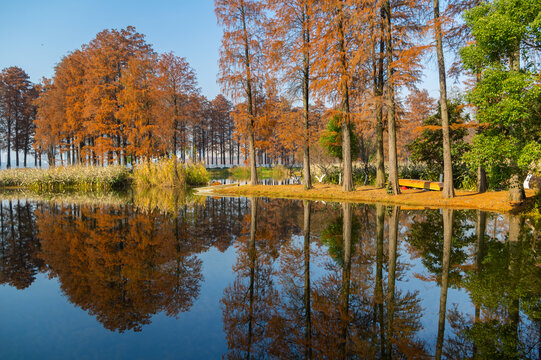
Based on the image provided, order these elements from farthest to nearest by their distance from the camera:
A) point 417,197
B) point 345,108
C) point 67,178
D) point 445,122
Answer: point 67,178 < point 345,108 < point 417,197 < point 445,122

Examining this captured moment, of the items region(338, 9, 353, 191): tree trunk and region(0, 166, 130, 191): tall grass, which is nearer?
region(338, 9, 353, 191): tree trunk

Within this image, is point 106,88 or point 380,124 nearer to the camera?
point 380,124

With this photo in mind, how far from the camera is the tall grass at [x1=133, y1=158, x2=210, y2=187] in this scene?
26.1m

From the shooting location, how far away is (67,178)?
2741 cm

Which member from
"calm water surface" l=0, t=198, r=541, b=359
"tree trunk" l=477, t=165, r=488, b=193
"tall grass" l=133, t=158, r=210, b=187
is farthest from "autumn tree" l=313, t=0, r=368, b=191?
"tall grass" l=133, t=158, r=210, b=187

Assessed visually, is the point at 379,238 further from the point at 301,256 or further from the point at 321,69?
the point at 321,69

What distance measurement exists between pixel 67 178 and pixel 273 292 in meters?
28.7

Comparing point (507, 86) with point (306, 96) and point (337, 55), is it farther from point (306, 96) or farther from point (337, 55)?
point (306, 96)

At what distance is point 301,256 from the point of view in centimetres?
695

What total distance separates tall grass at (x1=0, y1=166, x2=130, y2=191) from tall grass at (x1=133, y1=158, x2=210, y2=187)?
80.4 inches

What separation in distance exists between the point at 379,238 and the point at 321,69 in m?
11.6

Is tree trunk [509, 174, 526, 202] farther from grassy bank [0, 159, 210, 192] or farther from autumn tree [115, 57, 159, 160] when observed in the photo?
autumn tree [115, 57, 159, 160]

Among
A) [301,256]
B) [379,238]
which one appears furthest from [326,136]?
[301,256]

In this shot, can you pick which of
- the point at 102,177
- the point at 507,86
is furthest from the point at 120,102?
the point at 507,86
